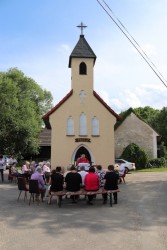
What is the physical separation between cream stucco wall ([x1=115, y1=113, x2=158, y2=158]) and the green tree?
1133cm

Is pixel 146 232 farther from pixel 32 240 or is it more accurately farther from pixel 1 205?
pixel 1 205

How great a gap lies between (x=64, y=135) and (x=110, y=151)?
3738 mm

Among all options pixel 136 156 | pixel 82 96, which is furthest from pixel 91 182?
pixel 136 156

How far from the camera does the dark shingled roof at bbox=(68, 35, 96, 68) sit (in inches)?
1054

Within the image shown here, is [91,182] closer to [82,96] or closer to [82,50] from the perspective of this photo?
[82,96]

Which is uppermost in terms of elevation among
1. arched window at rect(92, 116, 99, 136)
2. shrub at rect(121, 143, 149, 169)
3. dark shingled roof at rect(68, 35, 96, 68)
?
dark shingled roof at rect(68, 35, 96, 68)

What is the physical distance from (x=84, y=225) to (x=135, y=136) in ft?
110

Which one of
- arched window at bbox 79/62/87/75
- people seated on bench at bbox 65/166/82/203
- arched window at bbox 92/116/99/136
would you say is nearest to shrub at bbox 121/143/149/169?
arched window at bbox 92/116/99/136

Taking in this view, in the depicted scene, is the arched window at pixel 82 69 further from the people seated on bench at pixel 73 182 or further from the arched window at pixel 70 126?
the people seated on bench at pixel 73 182

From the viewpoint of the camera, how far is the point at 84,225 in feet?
31.5

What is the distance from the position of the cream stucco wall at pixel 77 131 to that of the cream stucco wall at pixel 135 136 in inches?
647

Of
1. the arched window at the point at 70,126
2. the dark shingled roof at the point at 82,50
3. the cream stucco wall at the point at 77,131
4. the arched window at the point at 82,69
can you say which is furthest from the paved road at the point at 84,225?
the dark shingled roof at the point at 82,50

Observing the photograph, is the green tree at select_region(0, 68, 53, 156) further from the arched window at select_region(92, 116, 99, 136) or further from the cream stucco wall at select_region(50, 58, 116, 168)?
the arched window at select_region(92, 116, 99, 136)

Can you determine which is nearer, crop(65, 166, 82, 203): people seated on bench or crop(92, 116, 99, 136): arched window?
crop(65, 166, 82, 203): people seated on bench
